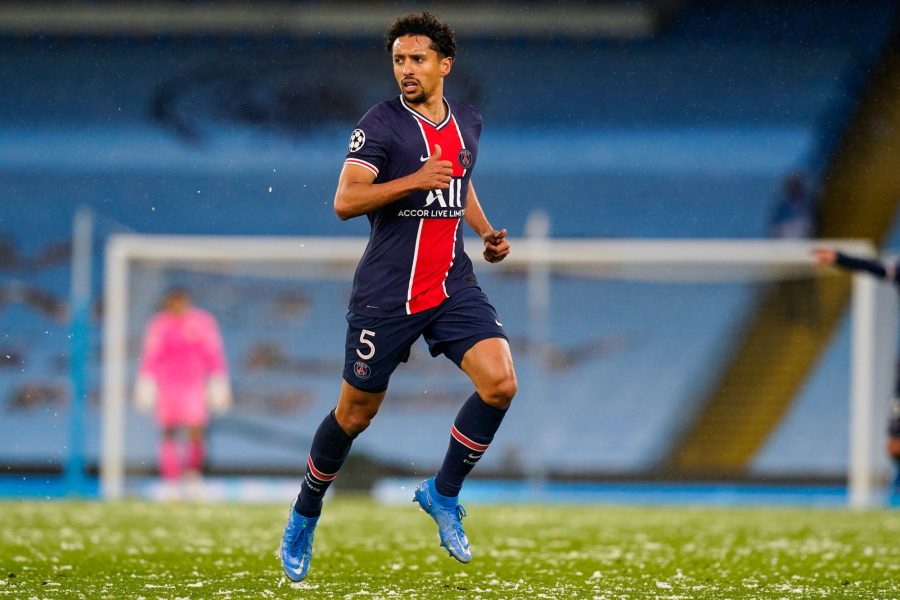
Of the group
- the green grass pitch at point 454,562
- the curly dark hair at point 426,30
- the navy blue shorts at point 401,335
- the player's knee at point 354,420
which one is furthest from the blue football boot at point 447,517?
the curly dark hair at point 426,30

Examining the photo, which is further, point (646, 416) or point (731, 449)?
point (646, 416)

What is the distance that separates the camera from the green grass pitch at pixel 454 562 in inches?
212

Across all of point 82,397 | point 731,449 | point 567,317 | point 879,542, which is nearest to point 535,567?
point 879,542

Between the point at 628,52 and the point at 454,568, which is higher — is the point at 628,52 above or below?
above

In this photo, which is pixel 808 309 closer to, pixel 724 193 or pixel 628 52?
pixel 724 193

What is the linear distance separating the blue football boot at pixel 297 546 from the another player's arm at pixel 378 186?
1314mm

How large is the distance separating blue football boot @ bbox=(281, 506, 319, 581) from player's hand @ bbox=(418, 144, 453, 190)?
4.81 feet

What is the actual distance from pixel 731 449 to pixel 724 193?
4231mm

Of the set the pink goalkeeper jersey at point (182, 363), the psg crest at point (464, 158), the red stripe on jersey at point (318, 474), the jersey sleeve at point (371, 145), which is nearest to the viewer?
the jersey sleeve at point (371, 145)

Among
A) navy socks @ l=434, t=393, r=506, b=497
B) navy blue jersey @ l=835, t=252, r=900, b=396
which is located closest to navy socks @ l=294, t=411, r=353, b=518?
navy socks @ l=434, t=393, r=506, b=497

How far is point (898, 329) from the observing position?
43.8ft

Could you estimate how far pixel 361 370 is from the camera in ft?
17.2

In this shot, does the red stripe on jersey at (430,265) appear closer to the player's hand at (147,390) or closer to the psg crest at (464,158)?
the psg crest at (464,158)

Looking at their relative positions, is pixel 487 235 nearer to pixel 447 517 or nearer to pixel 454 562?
pixel 447 517
